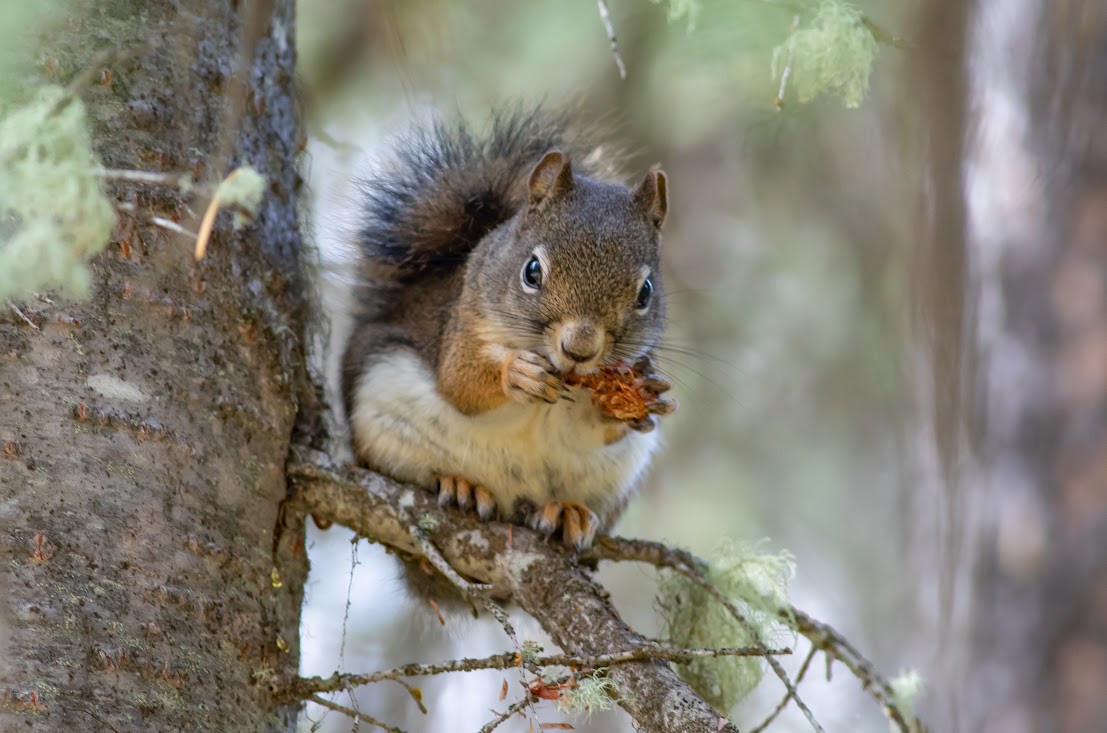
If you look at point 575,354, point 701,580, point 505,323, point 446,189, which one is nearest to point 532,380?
point 575,354

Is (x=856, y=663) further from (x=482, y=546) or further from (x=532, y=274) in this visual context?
(x=532, y=274)

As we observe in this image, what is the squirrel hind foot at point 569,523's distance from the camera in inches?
97.3

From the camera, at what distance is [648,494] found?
4.44 meters

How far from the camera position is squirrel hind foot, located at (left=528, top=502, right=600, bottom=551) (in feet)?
8.11

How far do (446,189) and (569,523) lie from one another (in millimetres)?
965

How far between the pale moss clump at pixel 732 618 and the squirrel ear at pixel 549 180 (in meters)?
0.94

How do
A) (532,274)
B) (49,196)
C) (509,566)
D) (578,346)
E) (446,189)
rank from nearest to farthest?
(49,196) < (509,566) < (578,346) < (532,274) < (446,189)

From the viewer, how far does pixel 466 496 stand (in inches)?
97.9

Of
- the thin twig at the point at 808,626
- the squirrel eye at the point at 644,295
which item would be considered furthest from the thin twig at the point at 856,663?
the squirrel eye at the point at 644,295

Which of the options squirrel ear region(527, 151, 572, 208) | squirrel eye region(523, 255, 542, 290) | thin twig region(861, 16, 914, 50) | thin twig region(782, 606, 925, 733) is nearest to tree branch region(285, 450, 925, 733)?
thin twig region(782, 606, 925, 733)

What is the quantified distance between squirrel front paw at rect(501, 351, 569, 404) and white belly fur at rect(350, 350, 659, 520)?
5.0 inches

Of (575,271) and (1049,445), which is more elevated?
(1049,445)

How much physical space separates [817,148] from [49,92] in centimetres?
325

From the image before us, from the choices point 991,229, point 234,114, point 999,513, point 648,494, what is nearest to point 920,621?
point 999,513
